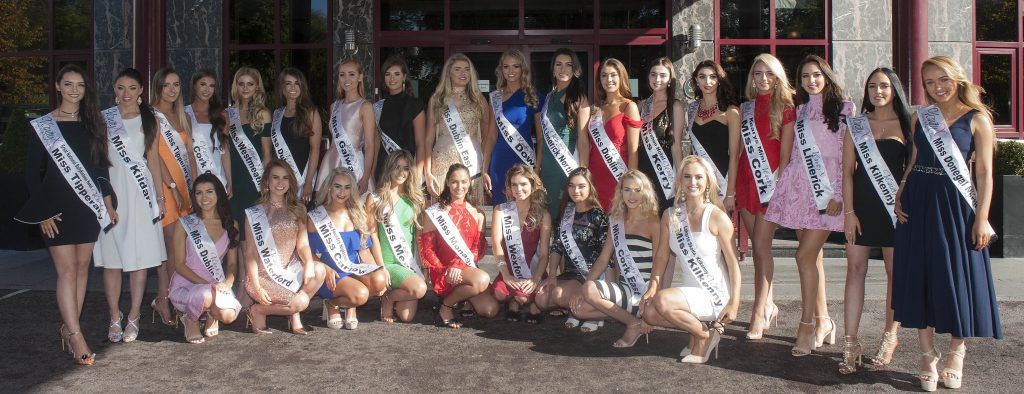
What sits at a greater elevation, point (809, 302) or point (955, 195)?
point (955, 195)

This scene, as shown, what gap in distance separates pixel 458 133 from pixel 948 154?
2.78m

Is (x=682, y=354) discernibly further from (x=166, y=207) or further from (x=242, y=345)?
(x=166, y=207)

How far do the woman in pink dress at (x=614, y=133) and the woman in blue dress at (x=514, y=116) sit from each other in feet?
1.31

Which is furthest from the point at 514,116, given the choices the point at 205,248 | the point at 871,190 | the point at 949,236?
the point at 949,236

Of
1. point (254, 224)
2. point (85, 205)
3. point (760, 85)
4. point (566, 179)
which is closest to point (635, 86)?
point (566, 179)

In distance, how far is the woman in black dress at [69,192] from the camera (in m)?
4.18

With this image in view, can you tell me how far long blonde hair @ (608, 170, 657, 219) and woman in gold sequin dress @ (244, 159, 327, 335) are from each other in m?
1.62

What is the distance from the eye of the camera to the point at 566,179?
539 cm

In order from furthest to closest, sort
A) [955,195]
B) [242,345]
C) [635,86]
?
[635,86]
[242,345]
[955,195]

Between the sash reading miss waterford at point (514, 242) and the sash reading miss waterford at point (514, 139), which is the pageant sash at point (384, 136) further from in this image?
the sash reading miss waterford at point (514, 242)

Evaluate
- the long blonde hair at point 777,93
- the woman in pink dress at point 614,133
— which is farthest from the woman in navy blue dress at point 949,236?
the woman in pink dress at point 614,133

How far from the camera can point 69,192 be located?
423 cm

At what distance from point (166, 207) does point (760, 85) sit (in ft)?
10.8

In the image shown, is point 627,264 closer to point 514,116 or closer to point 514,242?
point 514,242
